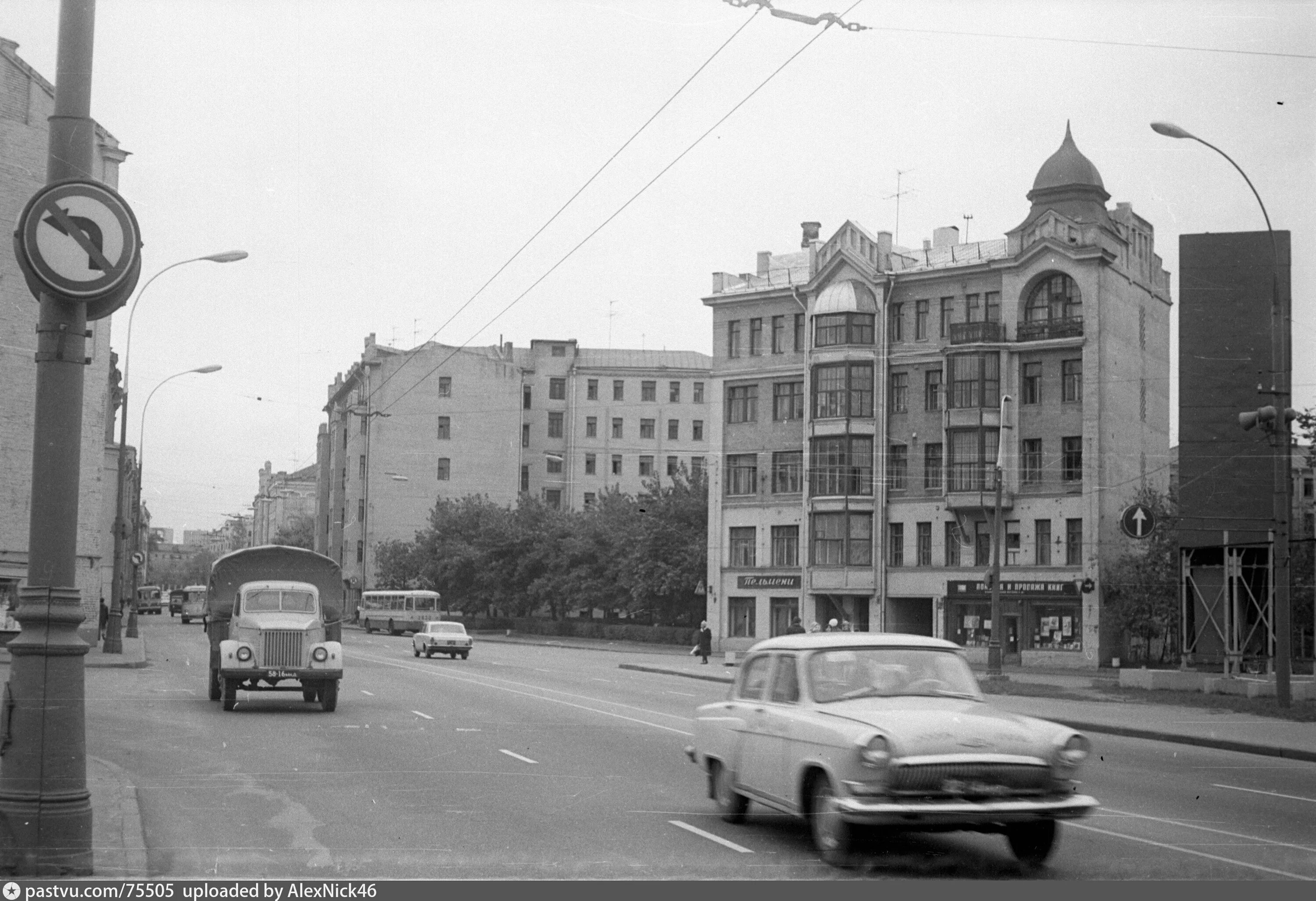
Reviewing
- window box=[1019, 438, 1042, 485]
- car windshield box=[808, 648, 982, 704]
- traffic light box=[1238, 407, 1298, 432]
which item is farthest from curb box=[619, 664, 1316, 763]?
window box=[1019, 438, 1042, 485]

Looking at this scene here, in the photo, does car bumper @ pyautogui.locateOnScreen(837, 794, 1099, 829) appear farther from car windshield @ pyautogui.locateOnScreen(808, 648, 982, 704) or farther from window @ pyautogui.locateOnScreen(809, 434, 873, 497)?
window @ pyautogui.locateOnScreen(809, 434, 873, 497)

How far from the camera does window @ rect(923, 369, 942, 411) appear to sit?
2371 inches

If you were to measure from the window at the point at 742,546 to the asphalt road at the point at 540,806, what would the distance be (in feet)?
146

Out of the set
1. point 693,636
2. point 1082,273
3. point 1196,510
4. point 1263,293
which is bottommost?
point 693,636

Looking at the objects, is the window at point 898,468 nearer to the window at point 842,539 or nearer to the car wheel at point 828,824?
the window at point 842,539

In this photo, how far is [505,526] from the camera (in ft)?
289

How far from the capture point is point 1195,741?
21.9 meters

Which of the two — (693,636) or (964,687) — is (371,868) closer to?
(964,687)

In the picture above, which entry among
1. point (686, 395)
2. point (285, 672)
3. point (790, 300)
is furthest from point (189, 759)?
point (686, 395)

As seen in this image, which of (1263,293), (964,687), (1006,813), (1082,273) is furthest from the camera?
(1082,273)

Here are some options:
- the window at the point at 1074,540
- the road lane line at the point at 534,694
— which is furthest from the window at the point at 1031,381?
the road lane line at the point at 534,694

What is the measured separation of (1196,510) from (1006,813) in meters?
30.3

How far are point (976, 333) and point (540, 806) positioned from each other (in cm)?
4688

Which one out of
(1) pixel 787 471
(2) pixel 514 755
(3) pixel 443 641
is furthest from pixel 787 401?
(2) pixel 514 755
